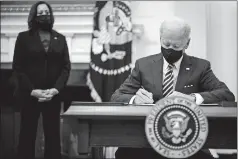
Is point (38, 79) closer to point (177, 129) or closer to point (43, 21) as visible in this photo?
point (43, 21)

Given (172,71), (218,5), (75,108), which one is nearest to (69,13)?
(218,5)

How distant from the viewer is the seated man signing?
1.98 metres

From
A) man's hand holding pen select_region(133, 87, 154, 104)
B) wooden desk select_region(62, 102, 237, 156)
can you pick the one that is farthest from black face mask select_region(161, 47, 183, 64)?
wooden desk select_region(62, 102, 237, 156)

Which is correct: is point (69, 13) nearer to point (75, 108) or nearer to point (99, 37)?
point (99, 37)

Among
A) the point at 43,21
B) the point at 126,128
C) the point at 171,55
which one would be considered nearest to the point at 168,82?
the point at 171,55

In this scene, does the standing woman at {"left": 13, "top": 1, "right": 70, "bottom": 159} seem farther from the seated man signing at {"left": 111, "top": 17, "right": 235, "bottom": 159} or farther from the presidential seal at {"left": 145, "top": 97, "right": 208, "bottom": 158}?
the presidential seal at {"left": 145, "top": 97, "right": 208, "bottom": 158}

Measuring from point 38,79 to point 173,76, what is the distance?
1.38 metres

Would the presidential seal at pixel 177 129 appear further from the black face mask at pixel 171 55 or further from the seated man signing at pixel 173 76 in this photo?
the black face mask at pixel 171 55

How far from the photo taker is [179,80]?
7.08ft

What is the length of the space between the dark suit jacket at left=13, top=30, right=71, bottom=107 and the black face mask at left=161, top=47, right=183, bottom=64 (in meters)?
1.34

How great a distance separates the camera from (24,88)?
10.5 feet

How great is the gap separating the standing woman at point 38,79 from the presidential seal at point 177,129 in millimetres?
1787

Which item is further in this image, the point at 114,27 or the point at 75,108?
the point at 114,27

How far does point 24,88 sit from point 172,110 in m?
1.92
